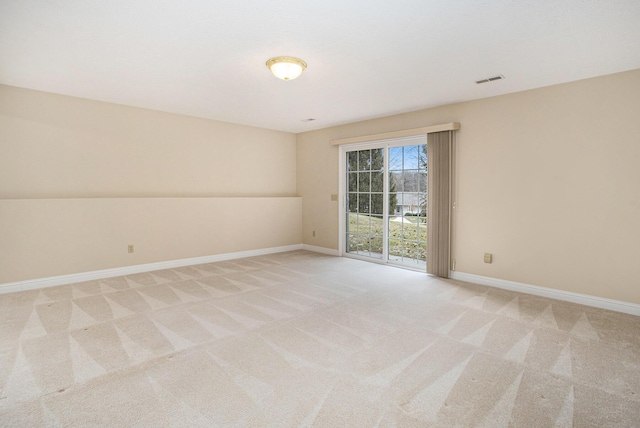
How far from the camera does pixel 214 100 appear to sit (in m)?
4.50

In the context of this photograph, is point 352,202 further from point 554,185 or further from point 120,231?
point 120,231

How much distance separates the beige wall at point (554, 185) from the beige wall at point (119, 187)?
11.6 feet

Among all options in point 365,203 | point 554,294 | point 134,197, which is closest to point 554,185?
point 554,294

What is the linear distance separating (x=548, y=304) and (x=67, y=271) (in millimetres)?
6147

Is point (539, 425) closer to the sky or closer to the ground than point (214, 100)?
closer to the ground

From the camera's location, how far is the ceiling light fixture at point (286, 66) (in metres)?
3.07

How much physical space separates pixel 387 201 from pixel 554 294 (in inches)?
104

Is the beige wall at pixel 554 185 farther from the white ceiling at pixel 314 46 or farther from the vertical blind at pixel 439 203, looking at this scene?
the white ceiling at pixel 314 46

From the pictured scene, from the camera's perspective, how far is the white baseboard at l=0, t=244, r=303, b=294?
3.97 meters

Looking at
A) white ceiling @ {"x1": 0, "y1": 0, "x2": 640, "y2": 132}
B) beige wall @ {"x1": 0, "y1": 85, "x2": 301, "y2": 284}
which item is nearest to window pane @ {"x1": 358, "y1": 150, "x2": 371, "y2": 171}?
white ceiling @ {"x1": 0, "y1": 0, "x2": 640, "y2": 132}

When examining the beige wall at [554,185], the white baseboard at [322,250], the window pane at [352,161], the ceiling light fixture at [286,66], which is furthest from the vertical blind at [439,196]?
the ceiling light fixture at [286,66]

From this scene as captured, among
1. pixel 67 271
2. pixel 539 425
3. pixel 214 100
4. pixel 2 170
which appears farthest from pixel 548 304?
pixel 2 170

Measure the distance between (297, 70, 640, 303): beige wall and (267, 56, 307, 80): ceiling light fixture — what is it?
255cm

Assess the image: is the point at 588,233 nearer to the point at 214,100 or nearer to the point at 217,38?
the point at 217,38
